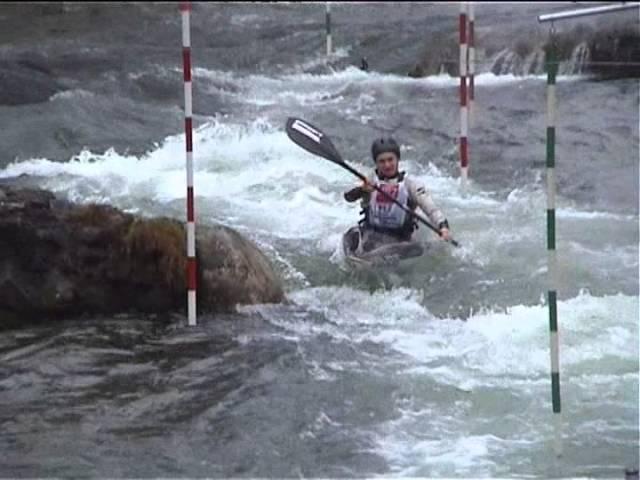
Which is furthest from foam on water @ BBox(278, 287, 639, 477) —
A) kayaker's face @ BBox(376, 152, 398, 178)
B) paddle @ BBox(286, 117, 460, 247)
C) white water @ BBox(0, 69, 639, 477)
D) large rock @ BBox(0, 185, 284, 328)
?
kayaker's face @ BBox(376, 152, 398, 178)

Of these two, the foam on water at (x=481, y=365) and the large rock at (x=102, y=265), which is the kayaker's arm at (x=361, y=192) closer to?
the foam on water at (x=481, y=365)

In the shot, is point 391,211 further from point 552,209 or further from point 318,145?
point 552,209

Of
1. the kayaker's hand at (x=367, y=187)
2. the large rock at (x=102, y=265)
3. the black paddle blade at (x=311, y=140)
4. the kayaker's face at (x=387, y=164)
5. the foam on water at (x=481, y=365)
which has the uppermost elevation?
the black paddle blade at (x=311, y=140)

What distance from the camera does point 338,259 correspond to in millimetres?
7148

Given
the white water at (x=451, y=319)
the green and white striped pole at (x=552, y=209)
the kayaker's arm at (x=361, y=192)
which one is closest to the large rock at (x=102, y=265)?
the white water at (x=451, y=319)

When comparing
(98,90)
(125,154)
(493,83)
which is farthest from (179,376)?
(493,83)

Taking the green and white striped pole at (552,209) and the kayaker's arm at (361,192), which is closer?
the green and white striped pole at (552,209)

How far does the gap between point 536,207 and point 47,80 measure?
19.0ft

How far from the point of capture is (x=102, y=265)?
5875mm

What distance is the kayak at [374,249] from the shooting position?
6969 millimetres

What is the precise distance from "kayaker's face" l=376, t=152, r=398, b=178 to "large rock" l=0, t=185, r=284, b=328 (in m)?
1.29

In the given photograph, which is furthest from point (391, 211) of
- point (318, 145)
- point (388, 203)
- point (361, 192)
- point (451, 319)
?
point (451, 319)

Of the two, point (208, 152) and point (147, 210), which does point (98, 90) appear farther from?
point (147, 210)

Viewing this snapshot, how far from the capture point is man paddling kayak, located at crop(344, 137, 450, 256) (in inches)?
278
